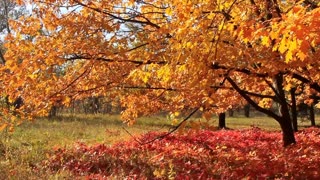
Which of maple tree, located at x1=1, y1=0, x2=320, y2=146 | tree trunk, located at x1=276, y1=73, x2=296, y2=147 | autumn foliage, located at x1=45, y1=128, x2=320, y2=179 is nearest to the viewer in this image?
maple tree, located at x1=1, y1=0, x2=320, y2=146

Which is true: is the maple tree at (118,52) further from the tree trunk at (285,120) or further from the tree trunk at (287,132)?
the tree trunk at (287,132)

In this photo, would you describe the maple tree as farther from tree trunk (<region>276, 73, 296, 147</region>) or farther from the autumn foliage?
tree trunk (<region>276, 73, 296, 147</region>)

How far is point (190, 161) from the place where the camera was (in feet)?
33.3

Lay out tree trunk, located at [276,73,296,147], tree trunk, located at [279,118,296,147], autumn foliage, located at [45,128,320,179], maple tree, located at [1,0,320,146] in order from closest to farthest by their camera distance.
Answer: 1. maple tree, located at [1,0,320,146]
2. autumn foliage, located at [45,128,320,179]
3. tree trunk, located at [276,73,296,147]
4. tree trunk, located at [279,118,296,147]

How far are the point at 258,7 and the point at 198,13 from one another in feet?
10.6

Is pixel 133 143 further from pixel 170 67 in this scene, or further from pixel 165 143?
pixel 170 67

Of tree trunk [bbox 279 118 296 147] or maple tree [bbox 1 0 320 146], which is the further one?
tree trunk [bbox 279 118 296 147]

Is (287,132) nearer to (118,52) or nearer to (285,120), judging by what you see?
(285,120)

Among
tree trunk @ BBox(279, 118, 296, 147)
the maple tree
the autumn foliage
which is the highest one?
→ the maple tree

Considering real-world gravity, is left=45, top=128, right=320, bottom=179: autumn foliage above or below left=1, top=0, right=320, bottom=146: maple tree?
below

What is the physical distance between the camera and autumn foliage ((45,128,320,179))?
8.30 m

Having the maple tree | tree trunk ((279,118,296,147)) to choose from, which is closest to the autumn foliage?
tree trunk ((279,118,296,147))

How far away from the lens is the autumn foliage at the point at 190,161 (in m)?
8.30

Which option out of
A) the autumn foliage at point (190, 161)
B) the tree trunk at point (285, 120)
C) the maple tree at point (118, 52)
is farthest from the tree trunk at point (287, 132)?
the maple tree at point (118, 52)
